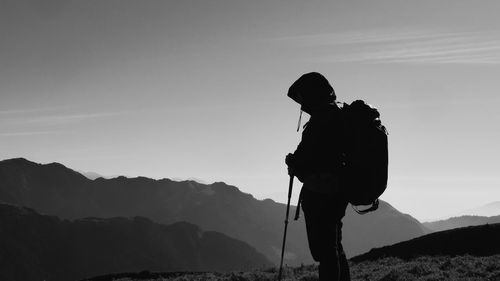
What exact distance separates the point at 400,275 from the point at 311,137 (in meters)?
7.90

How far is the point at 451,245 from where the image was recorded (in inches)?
935

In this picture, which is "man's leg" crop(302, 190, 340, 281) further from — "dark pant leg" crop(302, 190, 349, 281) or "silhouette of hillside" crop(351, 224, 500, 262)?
"silhouette of hillside" crop(351, 224, 500, 262)

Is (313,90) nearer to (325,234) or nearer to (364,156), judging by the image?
(364,156)

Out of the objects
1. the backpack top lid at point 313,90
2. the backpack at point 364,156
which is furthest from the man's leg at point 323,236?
the backpack top lid at point 313,90

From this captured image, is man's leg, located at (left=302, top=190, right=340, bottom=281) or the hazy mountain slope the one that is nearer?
man's leg, located at (left=302, top=190, right=340, bottom=281)

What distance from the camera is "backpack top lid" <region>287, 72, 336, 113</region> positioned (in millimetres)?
6805

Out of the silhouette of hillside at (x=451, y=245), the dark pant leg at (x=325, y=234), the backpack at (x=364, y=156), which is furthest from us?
the silhouette of hillside at (x=451, y=245)

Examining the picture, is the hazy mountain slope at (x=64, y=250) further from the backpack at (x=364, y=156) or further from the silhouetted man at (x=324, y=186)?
the backpack at (x=364, y=156)

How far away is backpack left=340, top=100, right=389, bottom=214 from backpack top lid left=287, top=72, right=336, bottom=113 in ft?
2.00

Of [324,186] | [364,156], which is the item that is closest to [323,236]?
[324,186]

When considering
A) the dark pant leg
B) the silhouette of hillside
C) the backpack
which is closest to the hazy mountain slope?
the silhouette of hillside

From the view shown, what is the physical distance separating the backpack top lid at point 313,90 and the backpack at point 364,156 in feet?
2.00

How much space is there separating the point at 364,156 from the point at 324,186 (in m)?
0.70

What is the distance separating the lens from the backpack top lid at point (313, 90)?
6805 millimetres
